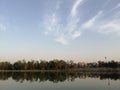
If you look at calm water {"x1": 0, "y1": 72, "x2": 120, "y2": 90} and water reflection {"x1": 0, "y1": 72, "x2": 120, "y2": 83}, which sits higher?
water reflection {"x1": 0, "y1": 72, "x2": 120, "y2": 83}

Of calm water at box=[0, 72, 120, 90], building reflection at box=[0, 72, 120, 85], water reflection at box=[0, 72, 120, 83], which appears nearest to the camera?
calm water at box=[0, 72, 120, 90]

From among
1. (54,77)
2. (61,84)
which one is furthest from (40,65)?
(61,84)

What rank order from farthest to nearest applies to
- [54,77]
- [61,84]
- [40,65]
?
[40,65] → [54,77] → [61,84]

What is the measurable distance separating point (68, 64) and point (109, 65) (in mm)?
24342

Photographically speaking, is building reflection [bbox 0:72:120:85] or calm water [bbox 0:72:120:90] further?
building reflection [bbox 0:72:120:85]

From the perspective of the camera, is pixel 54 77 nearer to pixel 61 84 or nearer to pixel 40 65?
pixel 61 84

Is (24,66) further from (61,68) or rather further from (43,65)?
(61,68)

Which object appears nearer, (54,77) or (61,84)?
(61,84)

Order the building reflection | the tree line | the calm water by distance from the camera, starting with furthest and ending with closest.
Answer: the tree line < the building reflection < the calm water

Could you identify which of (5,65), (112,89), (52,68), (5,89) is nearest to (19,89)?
(5,89)

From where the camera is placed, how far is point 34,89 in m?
27.4

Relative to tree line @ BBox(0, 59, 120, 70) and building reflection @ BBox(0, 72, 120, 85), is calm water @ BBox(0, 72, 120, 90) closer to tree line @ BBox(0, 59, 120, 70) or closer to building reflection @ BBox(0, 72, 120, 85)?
building reflection @ BBox(0, 72, 120, 85)

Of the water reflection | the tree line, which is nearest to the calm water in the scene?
the water reflection

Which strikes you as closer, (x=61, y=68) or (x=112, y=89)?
(x=112, y=89)
